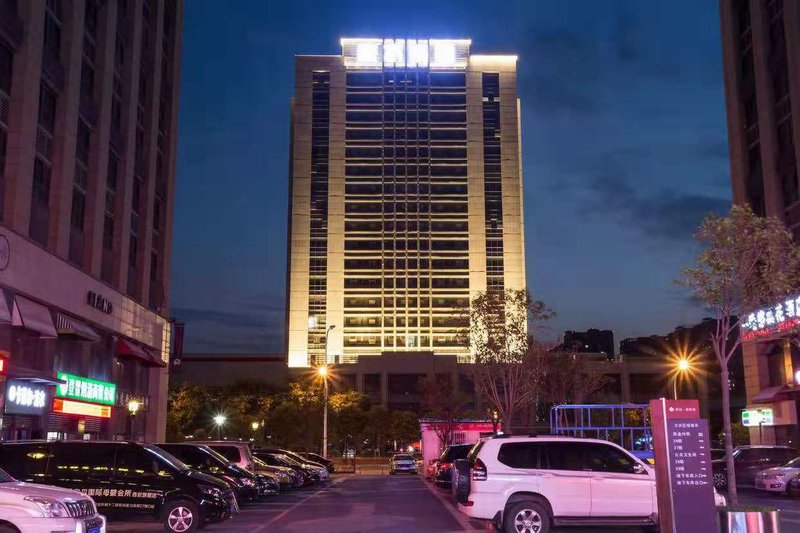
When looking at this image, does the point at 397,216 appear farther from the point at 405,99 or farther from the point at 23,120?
the point at 23,120

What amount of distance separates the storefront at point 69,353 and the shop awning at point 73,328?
39mm

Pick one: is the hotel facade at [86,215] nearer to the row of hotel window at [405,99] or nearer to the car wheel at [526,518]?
the car wheel at [526,518]

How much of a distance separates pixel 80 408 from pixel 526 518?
78.9 ft

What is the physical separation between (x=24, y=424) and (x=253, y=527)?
1572cm

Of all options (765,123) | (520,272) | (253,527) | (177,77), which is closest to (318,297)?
(520,272)

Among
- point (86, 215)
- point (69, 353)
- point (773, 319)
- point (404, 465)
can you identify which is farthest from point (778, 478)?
point (404, 465)

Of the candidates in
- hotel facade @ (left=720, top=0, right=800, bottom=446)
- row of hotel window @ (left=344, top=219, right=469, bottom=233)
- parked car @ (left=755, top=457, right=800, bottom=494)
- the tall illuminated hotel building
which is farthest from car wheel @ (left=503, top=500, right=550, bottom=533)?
row of hotel window @ (left=344, top=219, right=469, bottom=233)

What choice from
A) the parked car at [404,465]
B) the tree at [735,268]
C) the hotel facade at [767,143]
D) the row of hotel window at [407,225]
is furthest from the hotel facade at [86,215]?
the row of hotel window at [407,225]

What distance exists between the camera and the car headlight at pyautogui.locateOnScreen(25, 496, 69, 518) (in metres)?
11.4

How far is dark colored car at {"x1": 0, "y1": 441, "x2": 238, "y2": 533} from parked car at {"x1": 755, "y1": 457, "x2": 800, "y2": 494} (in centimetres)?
1835

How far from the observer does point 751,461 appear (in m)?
31.6

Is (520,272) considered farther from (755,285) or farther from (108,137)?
(755,285)

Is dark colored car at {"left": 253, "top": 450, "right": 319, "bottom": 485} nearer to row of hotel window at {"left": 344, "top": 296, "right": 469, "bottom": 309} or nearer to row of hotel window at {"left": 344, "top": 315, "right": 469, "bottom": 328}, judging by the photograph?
row of hotel window at {"left": 344, "top": 315, "right": 469, "bottom": 328}

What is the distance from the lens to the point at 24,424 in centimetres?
3006
